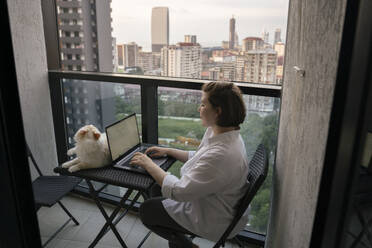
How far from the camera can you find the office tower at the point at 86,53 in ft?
9.49

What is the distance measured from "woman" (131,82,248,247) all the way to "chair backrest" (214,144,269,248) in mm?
38

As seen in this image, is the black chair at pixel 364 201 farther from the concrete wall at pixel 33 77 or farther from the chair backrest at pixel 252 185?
the concrete wall at pixel 33 77

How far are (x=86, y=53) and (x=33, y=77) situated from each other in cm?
53

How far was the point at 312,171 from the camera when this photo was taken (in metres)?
1.13

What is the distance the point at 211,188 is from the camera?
1.75 meters

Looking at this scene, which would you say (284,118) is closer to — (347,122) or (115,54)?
(347,122)

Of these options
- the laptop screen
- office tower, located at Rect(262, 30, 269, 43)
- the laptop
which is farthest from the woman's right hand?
office tower, located at Rect(262, 30, 269, 43)

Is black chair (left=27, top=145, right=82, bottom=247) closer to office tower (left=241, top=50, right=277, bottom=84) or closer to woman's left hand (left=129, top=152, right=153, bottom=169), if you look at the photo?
woman's left hand (left=129, top=152, right=153, bottom=169)

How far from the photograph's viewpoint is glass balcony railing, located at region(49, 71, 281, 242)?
8.14 ft

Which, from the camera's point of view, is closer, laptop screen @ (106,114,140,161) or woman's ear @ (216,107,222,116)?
woman's ear @ (216,107,222,116)

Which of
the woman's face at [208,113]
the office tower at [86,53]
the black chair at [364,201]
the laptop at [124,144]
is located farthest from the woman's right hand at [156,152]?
the black chair at [364,201]

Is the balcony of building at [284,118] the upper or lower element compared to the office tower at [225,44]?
lower

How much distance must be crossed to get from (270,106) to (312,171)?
134 centimetres

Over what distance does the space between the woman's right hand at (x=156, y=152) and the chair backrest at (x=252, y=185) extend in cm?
66
